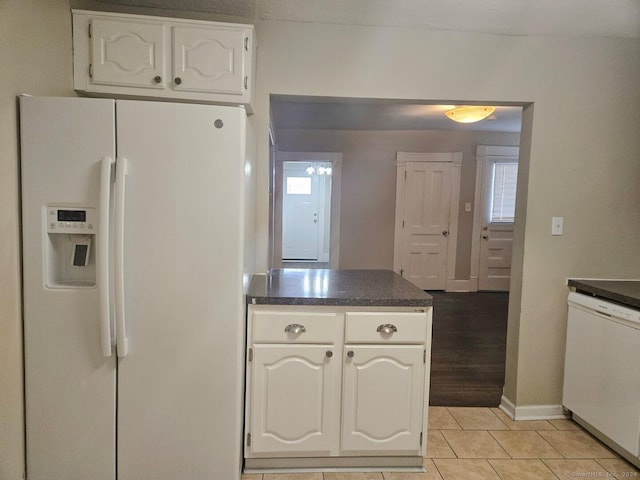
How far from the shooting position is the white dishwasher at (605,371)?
1.86 meters

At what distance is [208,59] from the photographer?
1797 millimetres

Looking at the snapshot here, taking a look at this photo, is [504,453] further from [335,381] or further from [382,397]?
[335,381]

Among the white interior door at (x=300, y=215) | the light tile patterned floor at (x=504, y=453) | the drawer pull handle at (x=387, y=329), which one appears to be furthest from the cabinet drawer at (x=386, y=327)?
the white interior door at (x=300, y=215)

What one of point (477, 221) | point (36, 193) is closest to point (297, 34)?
point (36, 193)

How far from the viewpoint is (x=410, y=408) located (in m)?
1.81

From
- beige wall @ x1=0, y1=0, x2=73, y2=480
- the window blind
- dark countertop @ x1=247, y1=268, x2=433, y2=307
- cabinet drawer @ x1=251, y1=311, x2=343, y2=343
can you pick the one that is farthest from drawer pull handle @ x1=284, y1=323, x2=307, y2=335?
the window blind

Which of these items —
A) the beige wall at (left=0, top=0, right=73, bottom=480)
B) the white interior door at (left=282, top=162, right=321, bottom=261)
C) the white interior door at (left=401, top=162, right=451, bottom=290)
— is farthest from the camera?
the white interior door at (left=282, top=162, right=321, bottom=261)

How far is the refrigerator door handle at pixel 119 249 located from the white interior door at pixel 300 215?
6.71 metres

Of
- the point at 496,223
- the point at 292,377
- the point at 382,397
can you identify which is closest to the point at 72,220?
the point at 292,377

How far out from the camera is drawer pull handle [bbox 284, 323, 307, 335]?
1747mm

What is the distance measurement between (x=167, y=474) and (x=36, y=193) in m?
1.28

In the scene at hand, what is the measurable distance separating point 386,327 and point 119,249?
119cm

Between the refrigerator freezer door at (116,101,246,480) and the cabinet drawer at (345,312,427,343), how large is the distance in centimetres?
51

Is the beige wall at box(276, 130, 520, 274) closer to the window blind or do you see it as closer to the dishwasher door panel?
the window blind
